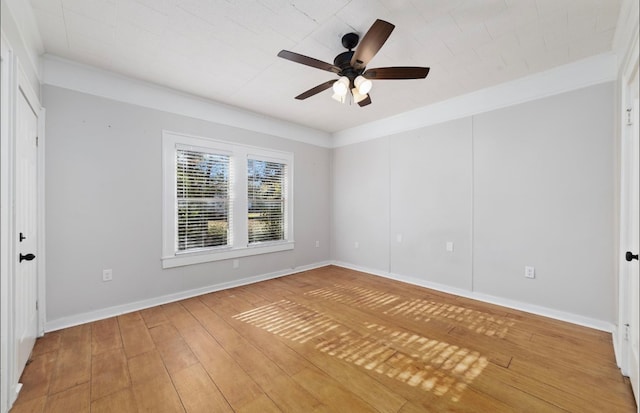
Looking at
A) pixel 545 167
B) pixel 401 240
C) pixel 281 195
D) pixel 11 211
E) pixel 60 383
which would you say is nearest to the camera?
pixel 11 211


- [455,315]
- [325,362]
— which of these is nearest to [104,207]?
[325,362]

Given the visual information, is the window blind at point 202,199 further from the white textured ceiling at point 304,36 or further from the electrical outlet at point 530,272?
the electrical outlet at point 530,272

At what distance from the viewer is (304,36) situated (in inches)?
89.9

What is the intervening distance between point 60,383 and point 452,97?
480 cm

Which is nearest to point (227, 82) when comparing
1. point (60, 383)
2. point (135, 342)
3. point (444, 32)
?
point (444, 32)

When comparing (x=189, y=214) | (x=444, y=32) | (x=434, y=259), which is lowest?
(x=434, y=259)

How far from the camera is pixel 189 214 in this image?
3.56 m

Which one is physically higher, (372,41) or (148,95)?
(148,95)

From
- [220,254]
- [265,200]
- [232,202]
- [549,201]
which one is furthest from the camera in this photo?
[265,200]

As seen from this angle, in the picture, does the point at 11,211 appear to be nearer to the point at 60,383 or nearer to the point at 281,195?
the point at 60,383

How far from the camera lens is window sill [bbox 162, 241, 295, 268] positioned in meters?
3.40

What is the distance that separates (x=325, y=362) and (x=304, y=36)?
268 cm

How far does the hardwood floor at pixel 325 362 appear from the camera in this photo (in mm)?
1658

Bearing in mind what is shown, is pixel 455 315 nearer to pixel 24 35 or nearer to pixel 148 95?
pixel 148 95
